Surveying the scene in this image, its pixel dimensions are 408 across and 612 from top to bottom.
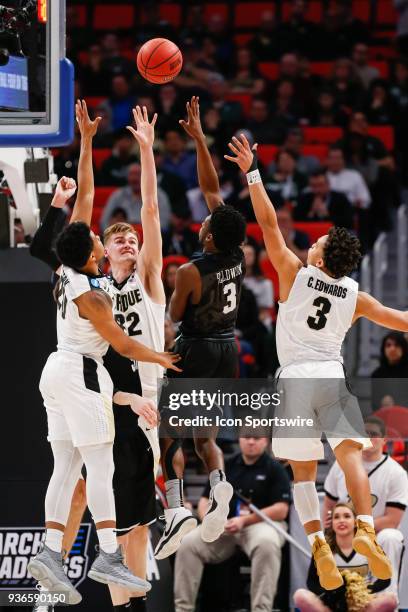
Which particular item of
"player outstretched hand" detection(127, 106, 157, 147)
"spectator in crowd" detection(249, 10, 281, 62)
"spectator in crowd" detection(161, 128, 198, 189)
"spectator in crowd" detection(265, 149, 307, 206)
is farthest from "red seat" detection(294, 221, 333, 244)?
"player outstretched hand" detection(127, 106, 157, 147)

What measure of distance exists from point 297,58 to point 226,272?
1116cm

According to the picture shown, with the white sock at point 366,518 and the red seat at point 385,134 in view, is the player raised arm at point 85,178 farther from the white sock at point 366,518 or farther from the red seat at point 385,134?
the red seat at point 385,134

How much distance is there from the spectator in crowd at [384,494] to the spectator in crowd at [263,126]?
732 cm

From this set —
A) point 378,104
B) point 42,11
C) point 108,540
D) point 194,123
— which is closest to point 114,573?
point 108,540

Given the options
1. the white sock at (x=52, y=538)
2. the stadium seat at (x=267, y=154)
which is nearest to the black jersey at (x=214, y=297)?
the white sock at (x=52, y=538)

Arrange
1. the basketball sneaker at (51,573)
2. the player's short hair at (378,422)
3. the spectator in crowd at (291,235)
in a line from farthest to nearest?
the spectator in crowd at (291,235) < the player's short hair at (378,422) < the basketball sneaker at (51,573)

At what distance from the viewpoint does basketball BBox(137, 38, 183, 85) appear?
29.9ft

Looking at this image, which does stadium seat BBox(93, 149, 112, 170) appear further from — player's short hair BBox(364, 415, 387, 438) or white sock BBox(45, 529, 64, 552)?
white sock BBox(45, 529, 64, 552)

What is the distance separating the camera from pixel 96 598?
10773 millimetres

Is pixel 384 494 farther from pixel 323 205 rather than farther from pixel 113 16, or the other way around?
pixel 113 16

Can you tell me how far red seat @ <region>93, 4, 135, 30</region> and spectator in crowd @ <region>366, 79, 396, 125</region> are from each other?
5026mm

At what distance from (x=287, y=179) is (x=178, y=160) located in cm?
154

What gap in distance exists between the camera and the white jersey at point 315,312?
8.66 m

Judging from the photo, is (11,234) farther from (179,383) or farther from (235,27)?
(235,27)
